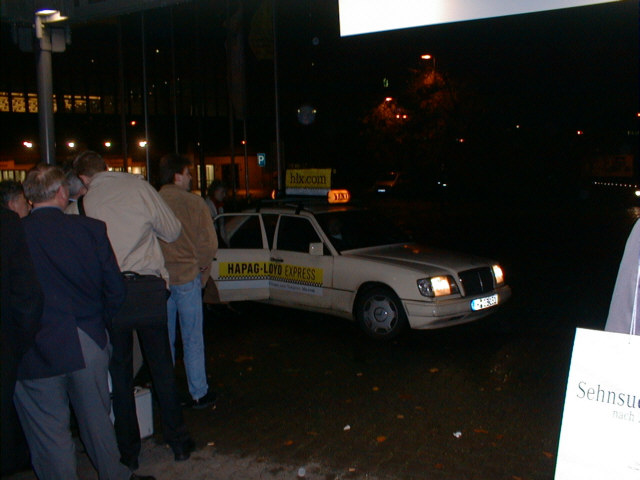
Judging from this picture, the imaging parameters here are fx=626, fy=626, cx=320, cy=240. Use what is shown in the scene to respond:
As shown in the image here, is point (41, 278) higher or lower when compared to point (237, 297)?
higher

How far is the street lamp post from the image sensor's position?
586 centimetres

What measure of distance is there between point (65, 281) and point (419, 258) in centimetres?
513

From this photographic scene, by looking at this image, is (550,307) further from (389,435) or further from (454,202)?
(454,202)

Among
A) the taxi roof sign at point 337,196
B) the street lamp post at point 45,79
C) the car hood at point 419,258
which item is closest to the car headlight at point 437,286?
the car hood at point 419,258

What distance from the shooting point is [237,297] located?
8.62 metres

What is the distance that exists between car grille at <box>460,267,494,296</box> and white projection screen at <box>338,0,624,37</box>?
3.07 meters

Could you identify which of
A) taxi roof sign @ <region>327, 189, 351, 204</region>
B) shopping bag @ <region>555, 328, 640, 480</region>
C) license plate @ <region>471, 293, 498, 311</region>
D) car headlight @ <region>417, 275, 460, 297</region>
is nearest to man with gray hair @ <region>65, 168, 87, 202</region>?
shopping bag @ <region>555, 328, 640, 480</region>

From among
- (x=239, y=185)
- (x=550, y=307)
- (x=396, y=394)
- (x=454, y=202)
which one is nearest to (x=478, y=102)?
(x=454, y=202)

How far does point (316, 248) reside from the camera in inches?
312

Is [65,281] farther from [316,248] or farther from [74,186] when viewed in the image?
[316,248]

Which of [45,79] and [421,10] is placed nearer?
[421,10]

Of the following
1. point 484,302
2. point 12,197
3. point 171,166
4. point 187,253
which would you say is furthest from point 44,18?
point 484,302

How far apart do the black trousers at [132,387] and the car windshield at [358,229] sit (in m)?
4.09

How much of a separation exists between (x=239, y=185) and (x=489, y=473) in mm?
52069
